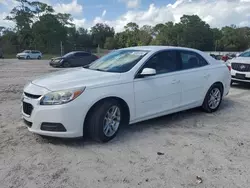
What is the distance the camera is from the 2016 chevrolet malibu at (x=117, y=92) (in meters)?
3.53

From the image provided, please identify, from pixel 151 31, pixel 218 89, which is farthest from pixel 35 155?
pixel 151 31

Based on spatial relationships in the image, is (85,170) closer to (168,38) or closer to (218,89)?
(218,89)

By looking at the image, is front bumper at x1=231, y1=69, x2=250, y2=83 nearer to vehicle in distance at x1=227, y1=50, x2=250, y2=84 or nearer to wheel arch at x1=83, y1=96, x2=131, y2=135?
vehicle in distance at x1=227, y1=50, x2=250, y2=84

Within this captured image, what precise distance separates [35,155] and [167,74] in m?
2.66

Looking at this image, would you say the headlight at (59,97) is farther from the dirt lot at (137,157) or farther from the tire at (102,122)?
the dirt lot at (137,157)

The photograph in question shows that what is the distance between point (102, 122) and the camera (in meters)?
3.70

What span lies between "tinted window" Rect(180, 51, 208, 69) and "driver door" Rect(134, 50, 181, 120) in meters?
0.21

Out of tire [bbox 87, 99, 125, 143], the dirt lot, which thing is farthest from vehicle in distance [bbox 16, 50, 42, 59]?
tire [bbox 87, 99, 125, 143]

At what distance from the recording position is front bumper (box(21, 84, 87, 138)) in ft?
11.4

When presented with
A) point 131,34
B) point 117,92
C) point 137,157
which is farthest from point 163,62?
point 131,34

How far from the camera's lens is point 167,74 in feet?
15.2

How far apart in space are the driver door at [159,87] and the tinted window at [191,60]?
8.1 inches

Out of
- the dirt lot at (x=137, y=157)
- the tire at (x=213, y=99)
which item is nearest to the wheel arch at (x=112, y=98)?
the dirt lot at (x=137, y=157)

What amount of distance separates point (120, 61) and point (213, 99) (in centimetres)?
251
